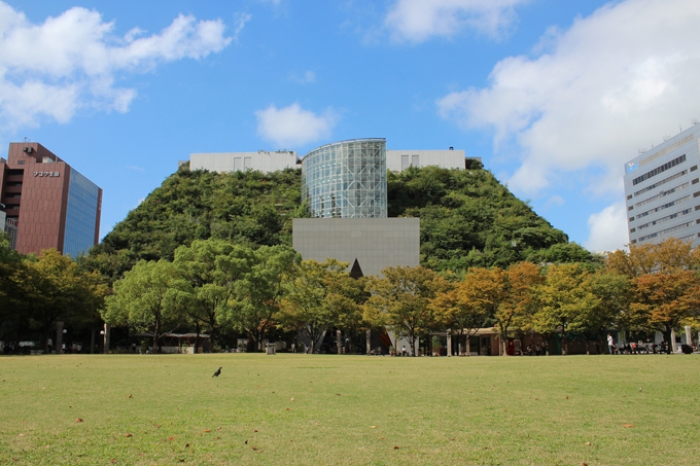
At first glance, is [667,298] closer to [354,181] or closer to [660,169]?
[354,181]

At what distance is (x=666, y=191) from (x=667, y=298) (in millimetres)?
68373

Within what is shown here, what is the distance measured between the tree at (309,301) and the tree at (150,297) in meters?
7.67

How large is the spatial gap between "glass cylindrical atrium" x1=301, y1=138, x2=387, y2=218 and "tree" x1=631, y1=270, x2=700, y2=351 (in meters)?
55.9

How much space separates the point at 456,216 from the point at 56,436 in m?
84.6

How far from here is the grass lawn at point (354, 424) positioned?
5.62 m

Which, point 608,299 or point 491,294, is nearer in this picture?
point 608,299

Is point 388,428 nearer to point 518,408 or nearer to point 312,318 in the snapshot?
point 518,408

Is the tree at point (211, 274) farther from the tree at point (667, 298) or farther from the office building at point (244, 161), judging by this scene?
the office building at point (244, 161)

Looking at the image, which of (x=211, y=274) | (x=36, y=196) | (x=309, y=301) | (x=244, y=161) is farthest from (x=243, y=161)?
(x=309, y=301)

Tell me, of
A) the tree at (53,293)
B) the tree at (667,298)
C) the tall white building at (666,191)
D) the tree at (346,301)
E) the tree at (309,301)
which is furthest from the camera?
the tall white building at (666,191)

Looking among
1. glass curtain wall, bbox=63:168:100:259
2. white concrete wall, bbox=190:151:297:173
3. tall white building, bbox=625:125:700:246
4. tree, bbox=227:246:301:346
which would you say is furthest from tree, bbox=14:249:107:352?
tall white building, bbox=625:125:700:246

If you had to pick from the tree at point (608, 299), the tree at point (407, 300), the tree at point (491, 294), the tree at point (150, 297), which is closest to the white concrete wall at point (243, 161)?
the tree at point (150, 297)

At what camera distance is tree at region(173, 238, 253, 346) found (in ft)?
144

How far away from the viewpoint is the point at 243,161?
4424 inches
